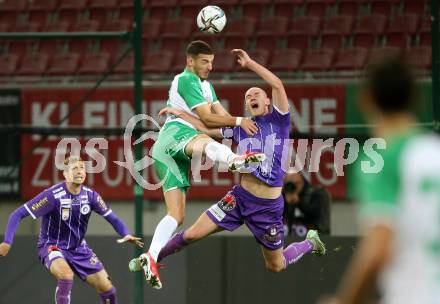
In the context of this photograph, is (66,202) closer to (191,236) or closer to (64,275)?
(64,275)

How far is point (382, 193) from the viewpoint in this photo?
4.13 metres

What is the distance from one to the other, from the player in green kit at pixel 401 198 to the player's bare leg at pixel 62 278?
681 cm

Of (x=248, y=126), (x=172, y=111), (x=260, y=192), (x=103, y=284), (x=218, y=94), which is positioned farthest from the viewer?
(x=218, y=94)

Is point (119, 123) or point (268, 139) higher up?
point (119, 123)

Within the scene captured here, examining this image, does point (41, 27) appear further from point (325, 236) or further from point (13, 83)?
point (325, 236)

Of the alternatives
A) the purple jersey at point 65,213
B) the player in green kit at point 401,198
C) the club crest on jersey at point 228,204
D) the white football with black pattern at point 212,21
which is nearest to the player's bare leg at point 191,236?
the club crest on jersey at point 228,204

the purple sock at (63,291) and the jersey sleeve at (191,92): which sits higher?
the jersey sleeve at (191,92)

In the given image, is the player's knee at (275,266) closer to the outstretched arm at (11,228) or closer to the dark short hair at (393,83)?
the outstretched arm at (11,228)

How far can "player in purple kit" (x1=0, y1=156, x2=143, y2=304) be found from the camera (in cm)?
1073

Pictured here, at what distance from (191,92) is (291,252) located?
6.19 ft

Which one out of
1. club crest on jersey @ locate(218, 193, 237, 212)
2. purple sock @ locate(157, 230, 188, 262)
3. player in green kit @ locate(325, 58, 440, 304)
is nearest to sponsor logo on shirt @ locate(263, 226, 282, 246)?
club crest on jersey @ locate(218, 193, 237, 212)

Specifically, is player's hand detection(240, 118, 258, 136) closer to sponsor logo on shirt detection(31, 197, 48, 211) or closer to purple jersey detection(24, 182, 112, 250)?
purple jersey detection(24, 182, 112, 250)

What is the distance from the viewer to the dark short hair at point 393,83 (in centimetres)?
406

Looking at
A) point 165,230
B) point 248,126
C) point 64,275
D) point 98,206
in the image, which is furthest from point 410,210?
point 98,206
